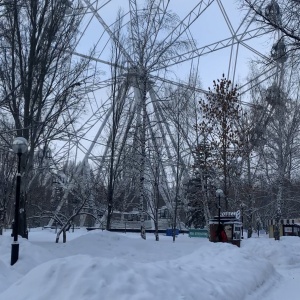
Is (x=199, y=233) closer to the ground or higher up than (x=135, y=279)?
higher up

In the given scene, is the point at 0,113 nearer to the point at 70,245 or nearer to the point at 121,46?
the point at 70,245

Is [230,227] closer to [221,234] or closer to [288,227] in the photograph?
[221,234]

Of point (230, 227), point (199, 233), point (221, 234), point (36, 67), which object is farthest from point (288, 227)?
point (36, 67)

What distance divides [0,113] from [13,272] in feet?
29.6

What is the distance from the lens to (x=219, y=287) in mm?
7219

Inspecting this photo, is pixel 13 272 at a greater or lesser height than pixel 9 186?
lesser

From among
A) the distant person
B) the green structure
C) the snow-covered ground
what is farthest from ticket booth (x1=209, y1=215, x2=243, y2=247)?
the green structure

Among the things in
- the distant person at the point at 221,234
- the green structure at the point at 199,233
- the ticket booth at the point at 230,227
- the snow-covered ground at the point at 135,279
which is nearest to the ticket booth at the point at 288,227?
the green structure at the point at 199,233

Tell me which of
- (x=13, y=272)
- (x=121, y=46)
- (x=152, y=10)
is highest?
(x=152, y=10)

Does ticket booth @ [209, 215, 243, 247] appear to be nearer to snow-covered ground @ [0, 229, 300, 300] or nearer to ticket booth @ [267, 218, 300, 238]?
snow-covered ground @ [0, 229, 300, 300]

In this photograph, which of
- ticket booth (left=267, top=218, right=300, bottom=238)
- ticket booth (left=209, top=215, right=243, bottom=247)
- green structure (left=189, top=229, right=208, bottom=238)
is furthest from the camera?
ticket booth (left=267, top=218, right=300, bottom=238)

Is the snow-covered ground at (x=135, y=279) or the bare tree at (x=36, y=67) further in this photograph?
the bare tree at (x=36, y=67)

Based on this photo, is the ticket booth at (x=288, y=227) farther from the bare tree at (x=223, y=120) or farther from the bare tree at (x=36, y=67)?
the bare tree at (x=36, y=67)

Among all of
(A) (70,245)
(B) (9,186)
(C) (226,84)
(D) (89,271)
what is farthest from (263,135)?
(D) (89,271)
